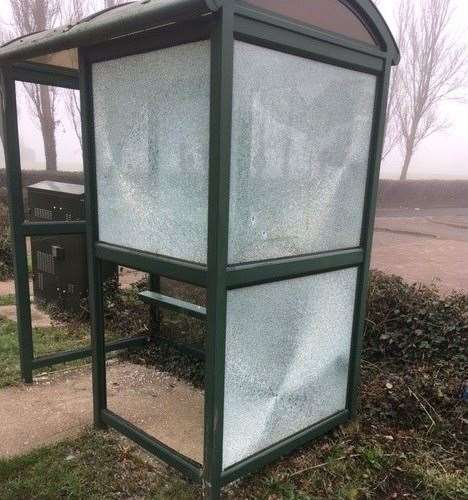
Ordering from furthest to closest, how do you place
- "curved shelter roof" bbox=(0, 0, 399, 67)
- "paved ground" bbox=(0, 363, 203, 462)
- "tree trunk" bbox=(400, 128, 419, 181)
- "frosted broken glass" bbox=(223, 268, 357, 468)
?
1. "tree trunk" bbox=(400, 128, 419, 181)
2. "paved ground" bbox=(0, 363, 203, 462)
3. "frosted broken glass" bbox=(223, 268, 357, 468)
4. "curved shelter roof" bbox=(0, 0, 399, 67)

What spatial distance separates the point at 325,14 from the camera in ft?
7.32

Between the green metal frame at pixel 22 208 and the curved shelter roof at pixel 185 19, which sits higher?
the curved shelter roof at pixel 185 19

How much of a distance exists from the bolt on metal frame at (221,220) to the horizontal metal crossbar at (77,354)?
3.02 ft

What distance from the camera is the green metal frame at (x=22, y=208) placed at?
10.6 ft

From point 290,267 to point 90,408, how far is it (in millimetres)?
1774

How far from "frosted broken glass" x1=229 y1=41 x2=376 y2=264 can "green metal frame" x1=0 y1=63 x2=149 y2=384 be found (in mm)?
2007

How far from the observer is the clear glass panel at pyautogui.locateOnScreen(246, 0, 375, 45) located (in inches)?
79.0

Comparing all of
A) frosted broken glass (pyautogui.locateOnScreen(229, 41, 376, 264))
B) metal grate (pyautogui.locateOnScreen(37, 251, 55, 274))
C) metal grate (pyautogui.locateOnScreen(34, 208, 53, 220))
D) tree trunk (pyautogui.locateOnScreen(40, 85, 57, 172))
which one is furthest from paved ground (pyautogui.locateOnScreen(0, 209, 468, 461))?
tree trunk (pyautogui.locateOnScreen(40, 85, 57, 172))

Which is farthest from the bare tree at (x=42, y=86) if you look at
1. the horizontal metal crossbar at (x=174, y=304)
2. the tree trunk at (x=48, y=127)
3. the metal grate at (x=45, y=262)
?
the horizontal metal crossbar at (x=174, y=304)

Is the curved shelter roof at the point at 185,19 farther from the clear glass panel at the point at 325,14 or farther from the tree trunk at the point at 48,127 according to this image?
the tree trunk at the point at 48,127

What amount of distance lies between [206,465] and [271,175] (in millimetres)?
1401

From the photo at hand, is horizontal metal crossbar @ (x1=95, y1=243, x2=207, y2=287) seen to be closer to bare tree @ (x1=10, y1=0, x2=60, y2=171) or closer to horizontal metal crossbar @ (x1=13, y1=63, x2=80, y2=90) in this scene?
horizontal metal crossbar @ (x1=13, y1=63, x2=80, y2=90)

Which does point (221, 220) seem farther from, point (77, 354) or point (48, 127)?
point (48, 127)

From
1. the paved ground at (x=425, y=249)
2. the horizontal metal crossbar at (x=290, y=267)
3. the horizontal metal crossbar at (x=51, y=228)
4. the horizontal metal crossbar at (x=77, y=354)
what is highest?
the horizontal metal crossbar at (x=290, y=267)
